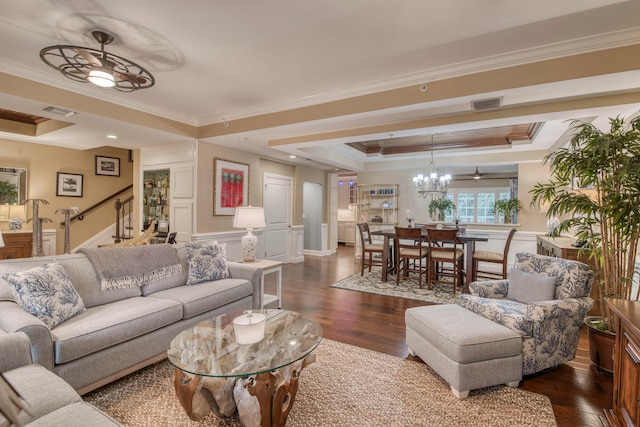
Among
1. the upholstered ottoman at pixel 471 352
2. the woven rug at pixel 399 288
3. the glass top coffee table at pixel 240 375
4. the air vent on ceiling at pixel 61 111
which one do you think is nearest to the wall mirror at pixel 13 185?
the air vent on ceiling at pixel 61 111

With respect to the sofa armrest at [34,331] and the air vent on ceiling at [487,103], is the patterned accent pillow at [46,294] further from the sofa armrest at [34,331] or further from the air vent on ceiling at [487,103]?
the air vent on ceiling at [487,103]

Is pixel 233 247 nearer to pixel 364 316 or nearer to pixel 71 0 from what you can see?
pixel 364 316

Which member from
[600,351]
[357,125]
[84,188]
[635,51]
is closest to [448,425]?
[600,351]

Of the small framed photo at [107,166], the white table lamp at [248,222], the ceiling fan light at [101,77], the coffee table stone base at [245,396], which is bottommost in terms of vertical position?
the coffee table stone base at [245,396]

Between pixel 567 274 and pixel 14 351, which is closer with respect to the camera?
pixel 14 351

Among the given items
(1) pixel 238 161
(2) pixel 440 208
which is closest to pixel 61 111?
(1) pixel 238 161

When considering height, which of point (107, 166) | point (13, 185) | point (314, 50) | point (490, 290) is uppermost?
point (314, 50)

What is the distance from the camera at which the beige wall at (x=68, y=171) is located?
209 inches

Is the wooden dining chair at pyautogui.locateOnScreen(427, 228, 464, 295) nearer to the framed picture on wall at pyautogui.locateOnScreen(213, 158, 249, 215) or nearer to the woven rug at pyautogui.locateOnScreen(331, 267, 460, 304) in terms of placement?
the woven rug at pyautogui.locateOnScreen(331, 267, 460, 304)

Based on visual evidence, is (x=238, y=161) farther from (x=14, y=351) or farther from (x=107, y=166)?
(x=14, y=351)

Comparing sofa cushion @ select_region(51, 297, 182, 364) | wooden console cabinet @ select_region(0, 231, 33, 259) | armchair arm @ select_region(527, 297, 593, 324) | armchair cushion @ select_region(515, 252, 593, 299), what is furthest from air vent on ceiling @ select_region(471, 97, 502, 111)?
wooden console cabinet @ select_region(0, 231, 33, 259)

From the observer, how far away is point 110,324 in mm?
2096

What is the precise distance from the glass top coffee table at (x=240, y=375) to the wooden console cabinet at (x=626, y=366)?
1593mm

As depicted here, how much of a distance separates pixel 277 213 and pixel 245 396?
5265 millimetres
